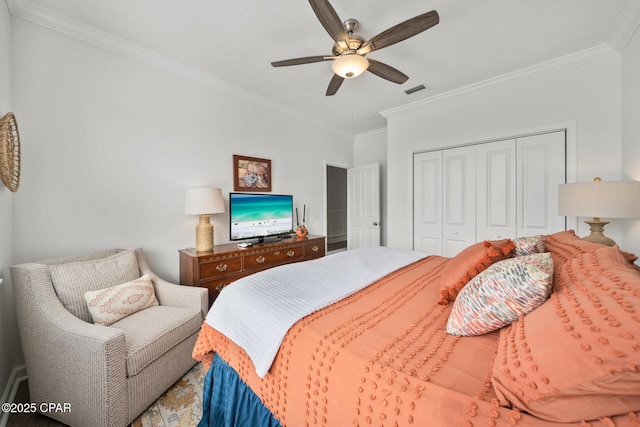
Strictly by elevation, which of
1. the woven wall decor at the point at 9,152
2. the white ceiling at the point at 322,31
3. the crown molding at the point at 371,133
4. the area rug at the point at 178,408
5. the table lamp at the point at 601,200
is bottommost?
the area rug at the point at 178,408

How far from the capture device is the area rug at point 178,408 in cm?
148

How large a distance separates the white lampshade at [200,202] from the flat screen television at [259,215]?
0.33 metres

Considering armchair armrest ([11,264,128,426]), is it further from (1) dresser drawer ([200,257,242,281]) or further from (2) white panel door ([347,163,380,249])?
(2) white panel door ([347,163,380,249])

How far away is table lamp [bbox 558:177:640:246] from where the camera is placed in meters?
1.78

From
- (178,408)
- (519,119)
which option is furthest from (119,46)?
(519,119)

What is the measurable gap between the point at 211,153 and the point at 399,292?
2586 millimetres

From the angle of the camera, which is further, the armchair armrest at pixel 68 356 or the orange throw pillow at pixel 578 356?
the armchair armrest at pixel 68 356

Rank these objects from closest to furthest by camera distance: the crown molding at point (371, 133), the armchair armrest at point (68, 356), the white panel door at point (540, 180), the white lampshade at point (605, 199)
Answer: the armchair armrest at point (68, 356), the white lampshade at point (605, 199), the white panel door at point (540, 180), the crown molding at point (371, 133)

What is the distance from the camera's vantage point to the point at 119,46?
2.23m

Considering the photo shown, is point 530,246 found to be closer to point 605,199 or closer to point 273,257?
point 605,199

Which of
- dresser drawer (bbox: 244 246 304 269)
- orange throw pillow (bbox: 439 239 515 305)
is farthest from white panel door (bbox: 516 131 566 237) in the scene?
dresser drawer (bbox: 244 246 304 269)

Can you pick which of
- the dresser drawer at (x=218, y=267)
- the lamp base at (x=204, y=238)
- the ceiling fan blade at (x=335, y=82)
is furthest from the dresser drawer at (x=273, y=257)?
the ceiling fan blade at (x=335, y=82)

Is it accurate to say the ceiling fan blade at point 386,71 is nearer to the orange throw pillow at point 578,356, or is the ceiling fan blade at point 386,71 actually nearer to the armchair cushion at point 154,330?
the orange throw pillow at point 578,356

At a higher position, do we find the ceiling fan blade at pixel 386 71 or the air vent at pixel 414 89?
the air vent at pixel 414 89
